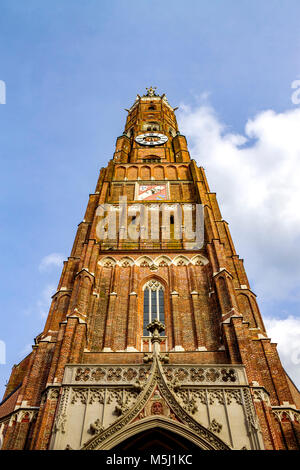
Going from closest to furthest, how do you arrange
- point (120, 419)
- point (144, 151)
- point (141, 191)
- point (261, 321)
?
1. point (120, 419)
2. point (261, 321)
3. point (141, 191)
4. point (144, 151)

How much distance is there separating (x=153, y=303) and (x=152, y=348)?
3.83m

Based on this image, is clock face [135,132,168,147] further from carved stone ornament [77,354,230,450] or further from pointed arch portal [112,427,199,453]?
pointed arch portal [112,427,199,453]

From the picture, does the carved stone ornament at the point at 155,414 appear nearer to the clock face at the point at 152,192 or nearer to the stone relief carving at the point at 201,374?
the stone relief carving at the point at 201,374

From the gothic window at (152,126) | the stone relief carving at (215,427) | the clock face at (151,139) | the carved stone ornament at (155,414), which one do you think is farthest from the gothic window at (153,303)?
the gothic window at (152,126)

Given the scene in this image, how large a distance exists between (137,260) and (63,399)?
9606mm

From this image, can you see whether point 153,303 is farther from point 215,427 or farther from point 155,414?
point 215,427

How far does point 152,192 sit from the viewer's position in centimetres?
2861

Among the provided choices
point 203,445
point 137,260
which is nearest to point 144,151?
point 137,260

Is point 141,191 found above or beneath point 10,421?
above

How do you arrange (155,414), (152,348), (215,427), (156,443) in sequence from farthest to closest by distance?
(152,348)
(156,443)
(155,414)
(215,427)

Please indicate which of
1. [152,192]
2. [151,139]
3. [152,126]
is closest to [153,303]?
[152,192]

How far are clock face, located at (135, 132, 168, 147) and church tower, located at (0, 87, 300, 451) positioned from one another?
1095 centimetres
